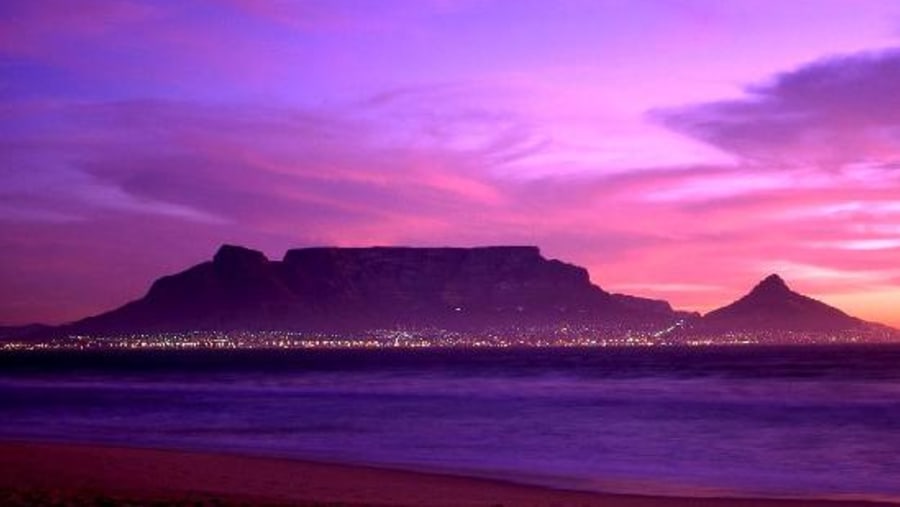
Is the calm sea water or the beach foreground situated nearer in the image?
the beach foreground

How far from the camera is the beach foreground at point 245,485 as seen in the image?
816 inches

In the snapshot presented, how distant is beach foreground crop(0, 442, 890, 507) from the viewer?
2072cm

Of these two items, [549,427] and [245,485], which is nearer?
[245,485]

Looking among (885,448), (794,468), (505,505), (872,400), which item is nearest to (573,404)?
(872,400)

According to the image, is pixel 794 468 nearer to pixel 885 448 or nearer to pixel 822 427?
pixel 885 448

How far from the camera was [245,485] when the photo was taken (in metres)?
24.8

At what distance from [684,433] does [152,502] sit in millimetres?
28295

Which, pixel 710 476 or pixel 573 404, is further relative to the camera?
pixel 573 404

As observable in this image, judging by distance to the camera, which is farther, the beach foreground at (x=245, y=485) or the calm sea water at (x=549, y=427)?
the calm sea water at (x=549, y=427)

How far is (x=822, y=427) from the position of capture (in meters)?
45.7

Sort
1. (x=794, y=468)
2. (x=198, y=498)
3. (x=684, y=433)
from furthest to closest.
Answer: (x=684, y=433) < (x=794, y=468) < (x=198, y=498)

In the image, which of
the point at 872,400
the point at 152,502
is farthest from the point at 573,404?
the point at 152,502

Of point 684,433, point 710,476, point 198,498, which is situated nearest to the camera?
point 198,498

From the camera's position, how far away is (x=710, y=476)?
29.7 metres
